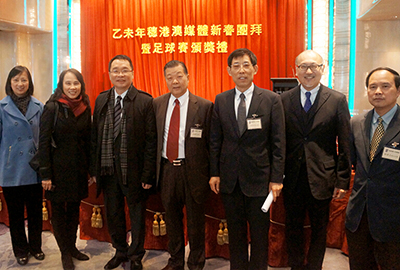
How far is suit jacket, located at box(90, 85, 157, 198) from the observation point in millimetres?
2176

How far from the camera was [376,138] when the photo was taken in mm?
1646

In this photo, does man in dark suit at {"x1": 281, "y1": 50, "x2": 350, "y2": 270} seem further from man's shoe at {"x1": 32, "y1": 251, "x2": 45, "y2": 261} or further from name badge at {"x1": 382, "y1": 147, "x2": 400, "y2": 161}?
man's shoe at {"x1": 32, "y1": 251, "x2": 45, "y2": 261}

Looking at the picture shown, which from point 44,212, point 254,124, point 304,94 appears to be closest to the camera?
point 254,124

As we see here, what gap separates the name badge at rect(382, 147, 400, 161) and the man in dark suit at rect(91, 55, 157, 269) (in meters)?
1.46

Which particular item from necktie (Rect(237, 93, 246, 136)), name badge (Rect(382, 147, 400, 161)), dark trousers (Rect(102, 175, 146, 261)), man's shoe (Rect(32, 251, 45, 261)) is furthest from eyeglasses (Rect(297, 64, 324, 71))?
man's shoe (Rect(32, 251, 45, 261))

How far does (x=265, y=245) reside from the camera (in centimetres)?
195

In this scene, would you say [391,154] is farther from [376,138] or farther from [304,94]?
[304,94]

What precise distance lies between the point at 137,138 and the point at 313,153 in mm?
1239

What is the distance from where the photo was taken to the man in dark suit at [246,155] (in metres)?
1.90

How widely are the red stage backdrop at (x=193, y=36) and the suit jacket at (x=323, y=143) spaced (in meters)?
4.50

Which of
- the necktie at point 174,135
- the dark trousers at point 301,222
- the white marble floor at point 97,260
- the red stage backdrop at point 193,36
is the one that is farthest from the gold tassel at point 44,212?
the red stage backdrop at point 193,36

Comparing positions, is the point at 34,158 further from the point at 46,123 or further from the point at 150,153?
the point at 150,153

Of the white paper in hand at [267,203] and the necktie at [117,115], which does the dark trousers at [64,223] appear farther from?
the white paper in hand at [267,203]

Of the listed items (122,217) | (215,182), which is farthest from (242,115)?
→ (122,217)
